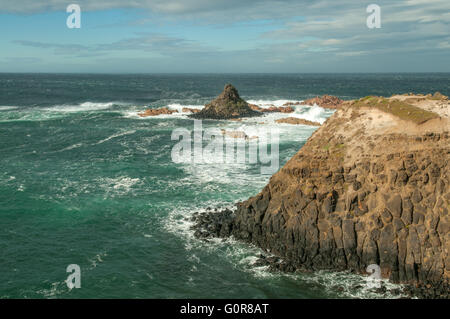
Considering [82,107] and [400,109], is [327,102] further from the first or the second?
[400,109]

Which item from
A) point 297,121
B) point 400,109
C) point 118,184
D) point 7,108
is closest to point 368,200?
point 400,109

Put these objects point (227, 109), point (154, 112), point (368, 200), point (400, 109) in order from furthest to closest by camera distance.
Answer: point (154, 112)
point (227, 109)
point (400, 109)
point (368, 200)

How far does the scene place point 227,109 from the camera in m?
91.0

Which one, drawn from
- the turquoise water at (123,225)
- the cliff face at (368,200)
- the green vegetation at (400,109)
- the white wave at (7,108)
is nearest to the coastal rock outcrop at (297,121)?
the turquoise water at (123,225)

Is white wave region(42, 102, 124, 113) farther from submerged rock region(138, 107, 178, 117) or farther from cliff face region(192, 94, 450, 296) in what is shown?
cliff face region(192, 94, 450, 296)

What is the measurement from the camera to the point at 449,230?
75.0 feet

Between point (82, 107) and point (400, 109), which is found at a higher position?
point (82, 107)

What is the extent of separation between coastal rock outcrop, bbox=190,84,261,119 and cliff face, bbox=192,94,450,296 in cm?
6183

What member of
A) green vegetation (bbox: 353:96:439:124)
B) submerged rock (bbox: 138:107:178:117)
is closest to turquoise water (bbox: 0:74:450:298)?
green vegetation (bbox: 353:96:439:124)

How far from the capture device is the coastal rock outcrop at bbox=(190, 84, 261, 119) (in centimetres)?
8988

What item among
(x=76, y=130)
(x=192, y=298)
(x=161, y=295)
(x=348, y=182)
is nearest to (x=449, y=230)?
(x=348, y=182)

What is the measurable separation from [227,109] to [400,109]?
215 ft

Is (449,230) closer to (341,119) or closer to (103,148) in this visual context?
(341,119)

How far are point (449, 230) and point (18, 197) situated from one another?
3422cm
